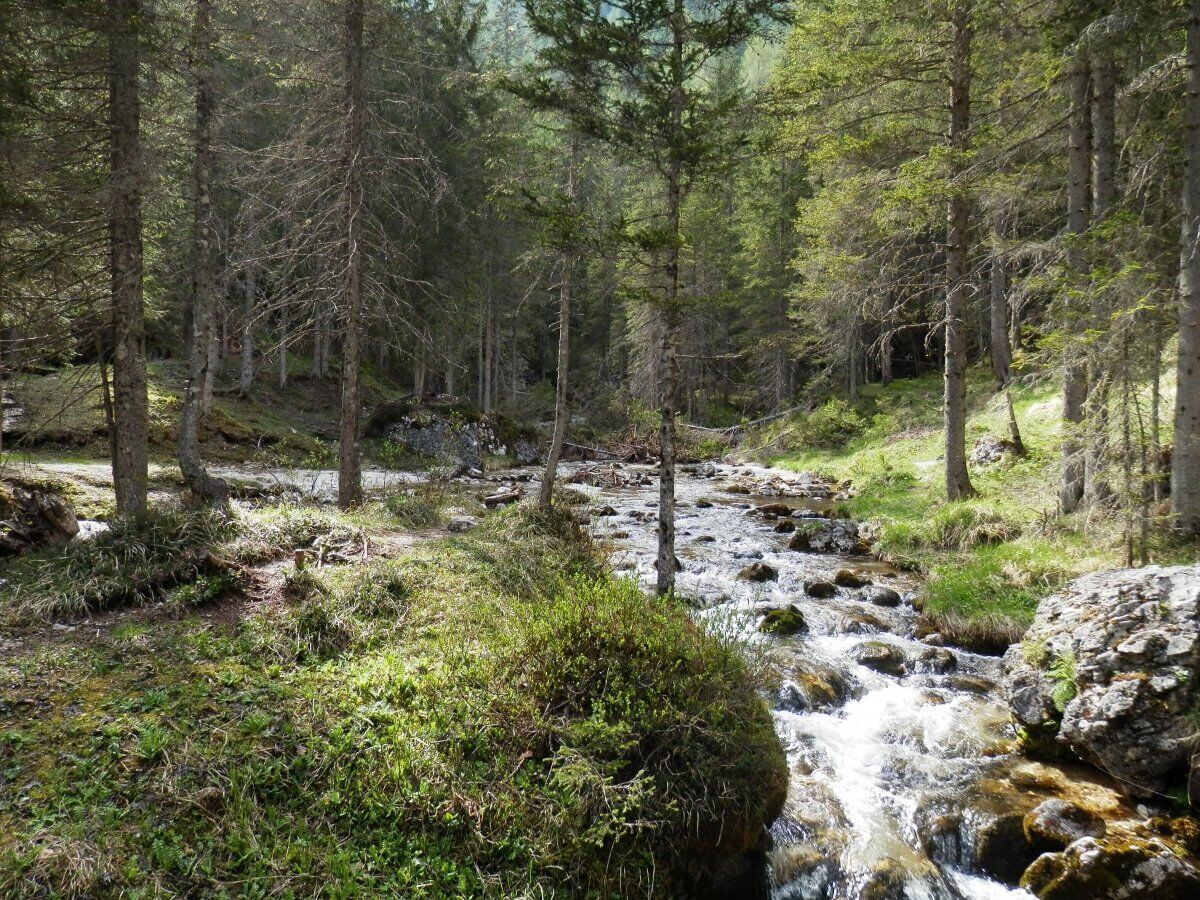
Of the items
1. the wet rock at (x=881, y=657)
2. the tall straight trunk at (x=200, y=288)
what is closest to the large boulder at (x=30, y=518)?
the tall straight trunk at (x=200, y=288)

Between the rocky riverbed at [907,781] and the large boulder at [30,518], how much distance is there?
7.55m

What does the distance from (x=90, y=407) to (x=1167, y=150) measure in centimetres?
2263

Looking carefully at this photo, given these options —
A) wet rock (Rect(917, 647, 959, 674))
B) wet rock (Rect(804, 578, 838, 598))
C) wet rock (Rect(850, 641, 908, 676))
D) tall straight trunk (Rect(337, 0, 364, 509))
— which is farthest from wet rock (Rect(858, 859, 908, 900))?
tall straight trunk (Rect(337, 0, 364, 509))

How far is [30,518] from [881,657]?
33.8 feet

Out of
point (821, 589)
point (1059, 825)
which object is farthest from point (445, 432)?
point (1059, 825)

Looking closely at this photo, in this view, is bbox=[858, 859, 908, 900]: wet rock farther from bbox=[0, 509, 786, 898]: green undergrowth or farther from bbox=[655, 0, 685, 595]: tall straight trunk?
bbox=[655, 0, 685, 595]: tall straight trunk

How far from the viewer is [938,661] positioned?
310 inches

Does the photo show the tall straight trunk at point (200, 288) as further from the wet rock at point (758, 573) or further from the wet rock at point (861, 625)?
the wet rock at point (861, 625)

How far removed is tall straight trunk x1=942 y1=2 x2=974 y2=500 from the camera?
11117mm

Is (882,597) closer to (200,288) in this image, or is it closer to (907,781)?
(907,781)

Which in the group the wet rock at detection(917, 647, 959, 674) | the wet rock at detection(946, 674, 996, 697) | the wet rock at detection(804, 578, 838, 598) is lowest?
the wet rock at detection(946, 674, 996, 697)

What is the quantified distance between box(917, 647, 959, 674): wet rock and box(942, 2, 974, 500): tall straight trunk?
554 cm

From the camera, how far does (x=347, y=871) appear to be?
11.5 feet

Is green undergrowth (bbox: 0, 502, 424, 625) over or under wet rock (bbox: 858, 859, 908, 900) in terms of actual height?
over
